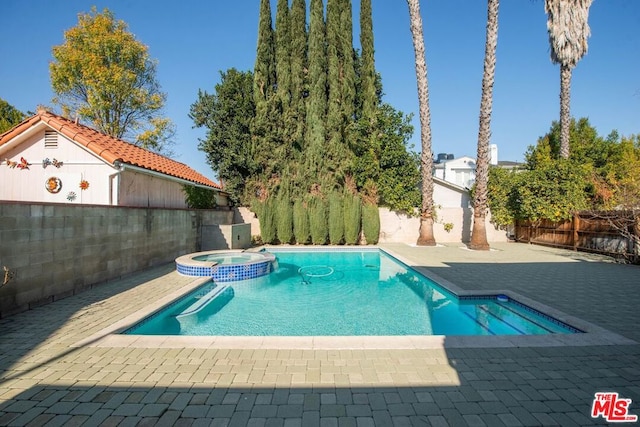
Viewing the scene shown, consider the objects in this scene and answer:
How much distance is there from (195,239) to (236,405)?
11676 millimetres

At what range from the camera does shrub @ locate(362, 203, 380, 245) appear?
57.4ft

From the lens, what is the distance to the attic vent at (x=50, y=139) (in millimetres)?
9672

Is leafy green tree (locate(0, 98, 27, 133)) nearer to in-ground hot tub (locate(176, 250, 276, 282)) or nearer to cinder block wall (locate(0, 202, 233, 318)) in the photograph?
cinder block wall (locate(0, 202, 233, 318))

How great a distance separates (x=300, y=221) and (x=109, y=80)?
16239mm

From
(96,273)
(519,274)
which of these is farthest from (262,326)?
(519,274)

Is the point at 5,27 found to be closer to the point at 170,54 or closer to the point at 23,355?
the point at 170,54

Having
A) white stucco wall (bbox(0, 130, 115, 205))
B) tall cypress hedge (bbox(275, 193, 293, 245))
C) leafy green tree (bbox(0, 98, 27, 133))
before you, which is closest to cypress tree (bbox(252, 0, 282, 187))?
tall cypress hedge (bbox(275, 193, 293, 245))

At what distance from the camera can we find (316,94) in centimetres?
1814

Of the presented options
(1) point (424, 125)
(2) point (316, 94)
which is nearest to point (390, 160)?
(1) point (424, 125)

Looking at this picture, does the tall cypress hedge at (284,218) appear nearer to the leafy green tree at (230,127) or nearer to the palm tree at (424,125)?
the leafy green tree at (230,127)

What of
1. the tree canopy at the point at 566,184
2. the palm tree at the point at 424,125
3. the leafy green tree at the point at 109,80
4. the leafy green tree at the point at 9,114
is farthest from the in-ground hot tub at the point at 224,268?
the leafy green tree at the point at 9,114

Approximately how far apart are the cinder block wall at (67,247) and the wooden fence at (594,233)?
16.3 metres

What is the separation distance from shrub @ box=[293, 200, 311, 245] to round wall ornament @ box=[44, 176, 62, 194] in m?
10.4

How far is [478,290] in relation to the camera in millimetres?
7020
